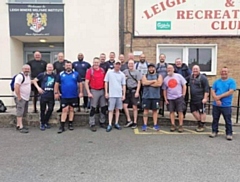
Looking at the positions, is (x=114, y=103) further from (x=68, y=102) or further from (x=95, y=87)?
(x=68, y=102)

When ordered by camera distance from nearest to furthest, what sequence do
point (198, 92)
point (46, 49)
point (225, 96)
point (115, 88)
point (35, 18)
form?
point (225, 96) < point (198, 92) < point (115, 88) < point (35, 18) < point (46, 49)

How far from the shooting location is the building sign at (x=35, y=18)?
9656 millimetres

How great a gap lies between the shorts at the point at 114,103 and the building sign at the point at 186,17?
12.1 ft

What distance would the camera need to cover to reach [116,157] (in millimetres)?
4930

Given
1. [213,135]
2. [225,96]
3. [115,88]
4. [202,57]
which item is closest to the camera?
[225,96]

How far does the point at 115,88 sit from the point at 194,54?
4521mm

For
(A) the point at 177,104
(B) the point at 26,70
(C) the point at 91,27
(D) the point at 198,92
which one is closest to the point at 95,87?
(B) the point at 26,70

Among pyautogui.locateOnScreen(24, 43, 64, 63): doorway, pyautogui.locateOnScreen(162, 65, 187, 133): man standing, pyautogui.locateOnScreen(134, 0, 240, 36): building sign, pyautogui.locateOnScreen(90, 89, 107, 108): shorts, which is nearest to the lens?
pyautogui.locateOnScreen(162, 65, 187, 133): man standing

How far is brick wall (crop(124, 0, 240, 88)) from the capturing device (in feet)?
31.7

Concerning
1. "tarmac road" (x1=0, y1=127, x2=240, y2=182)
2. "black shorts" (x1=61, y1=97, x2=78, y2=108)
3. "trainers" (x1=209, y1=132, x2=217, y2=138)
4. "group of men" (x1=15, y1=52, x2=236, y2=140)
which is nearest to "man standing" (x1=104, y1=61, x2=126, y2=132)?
"group of men" (x1=15, y1=52, x2=236, y2=140)

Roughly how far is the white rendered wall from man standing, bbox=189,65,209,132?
3846 mm

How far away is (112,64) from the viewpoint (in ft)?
24.4

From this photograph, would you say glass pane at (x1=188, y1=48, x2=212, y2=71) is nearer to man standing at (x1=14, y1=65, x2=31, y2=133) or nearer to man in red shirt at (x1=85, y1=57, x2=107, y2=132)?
man in red shirt at (x1=85, y1=57, x2=107, y2=132)

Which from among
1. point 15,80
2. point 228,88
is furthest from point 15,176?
point 228,88
